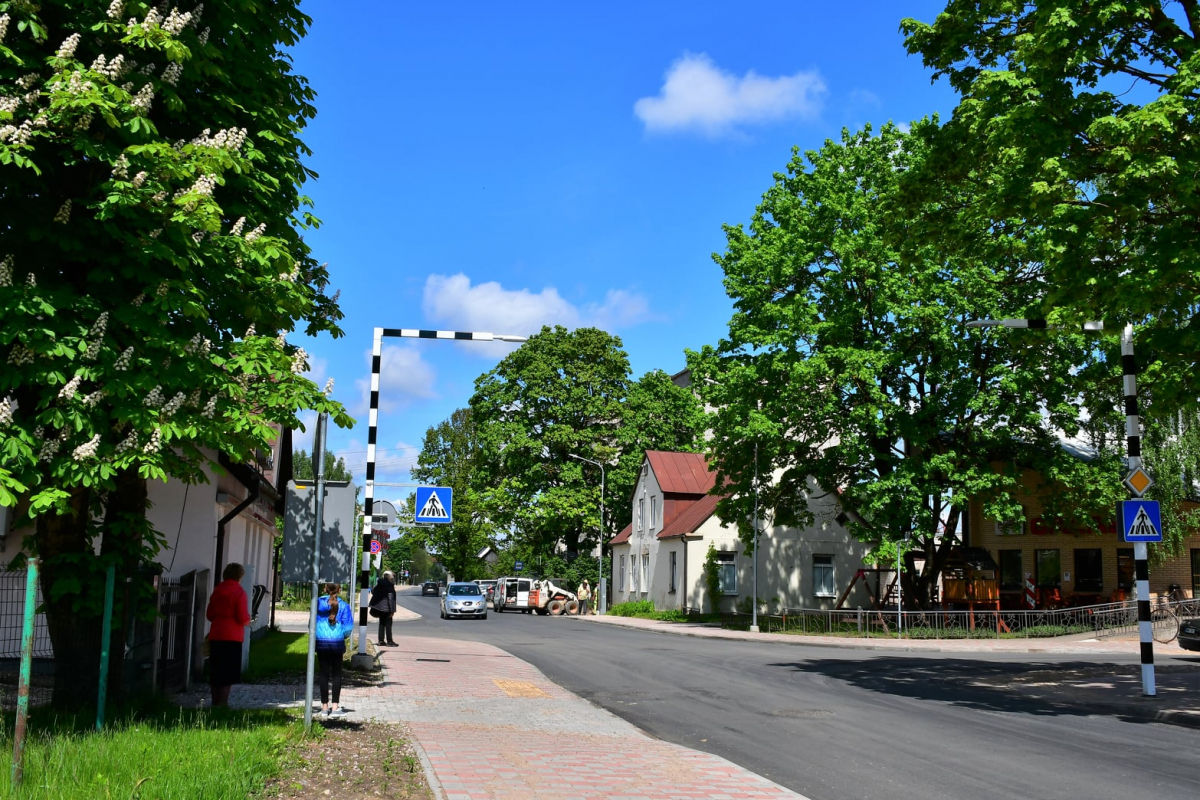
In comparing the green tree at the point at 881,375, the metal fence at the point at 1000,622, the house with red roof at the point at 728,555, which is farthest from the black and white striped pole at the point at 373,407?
the house with red roof at the point at 728,555

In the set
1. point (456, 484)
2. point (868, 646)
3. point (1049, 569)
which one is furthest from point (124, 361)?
point (456, 484)

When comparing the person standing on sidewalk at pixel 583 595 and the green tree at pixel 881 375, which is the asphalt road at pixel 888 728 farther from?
the person standing on sidewalk at pixel 583 595

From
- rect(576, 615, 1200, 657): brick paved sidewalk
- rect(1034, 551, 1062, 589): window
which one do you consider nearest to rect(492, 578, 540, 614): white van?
rect(576, 615, 1200, 657): brick paved sidewalk

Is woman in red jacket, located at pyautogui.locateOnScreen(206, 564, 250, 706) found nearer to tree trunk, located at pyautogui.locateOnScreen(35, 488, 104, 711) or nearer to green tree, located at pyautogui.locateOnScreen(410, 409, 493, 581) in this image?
tree trunk, located at pyautogui.locateOnScreen(35, 488, 104, 711)

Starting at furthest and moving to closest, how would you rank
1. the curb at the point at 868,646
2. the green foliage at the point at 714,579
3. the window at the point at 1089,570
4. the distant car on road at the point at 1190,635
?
1. the green foliage at the point at 714,579
2. the window at the point at 1089,570
3. the curb at the point at 868,646
4. the distant car on road at the point at 1190,635

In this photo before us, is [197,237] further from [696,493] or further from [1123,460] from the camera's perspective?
[696,493]

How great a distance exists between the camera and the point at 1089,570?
37719 mm

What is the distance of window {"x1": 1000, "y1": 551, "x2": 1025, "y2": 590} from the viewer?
131 feet

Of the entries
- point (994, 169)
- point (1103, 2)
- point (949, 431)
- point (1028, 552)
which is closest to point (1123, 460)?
point (949, 431)

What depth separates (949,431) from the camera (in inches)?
1214

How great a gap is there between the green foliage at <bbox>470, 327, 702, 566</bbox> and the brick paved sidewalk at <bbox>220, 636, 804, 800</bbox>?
38413 mm

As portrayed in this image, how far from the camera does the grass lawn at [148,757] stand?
21.3 ft

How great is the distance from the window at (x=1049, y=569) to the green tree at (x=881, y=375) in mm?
8513

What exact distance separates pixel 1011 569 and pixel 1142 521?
1051 inches
